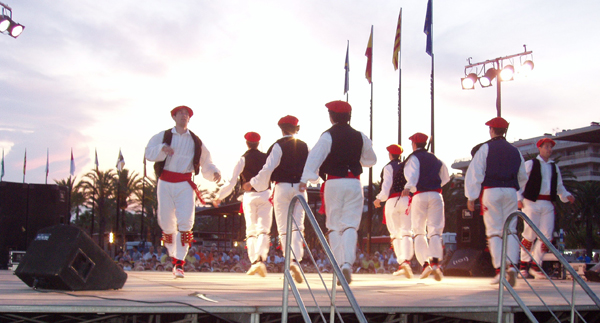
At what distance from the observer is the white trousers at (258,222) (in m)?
8.49

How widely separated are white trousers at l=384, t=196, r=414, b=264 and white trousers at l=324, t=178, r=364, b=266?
2933mm

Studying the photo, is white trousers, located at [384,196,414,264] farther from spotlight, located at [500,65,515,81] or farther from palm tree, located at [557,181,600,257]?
palm tree, located at [557,181,600,257]

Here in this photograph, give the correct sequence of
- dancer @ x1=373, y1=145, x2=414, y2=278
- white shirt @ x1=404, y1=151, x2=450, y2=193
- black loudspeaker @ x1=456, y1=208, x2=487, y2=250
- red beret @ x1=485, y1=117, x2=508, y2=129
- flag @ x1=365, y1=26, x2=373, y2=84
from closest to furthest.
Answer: red beret @ x1=485, y1=117, x2=508, y2=129, white shirt @ x1=404, y1=151, x2=450, y2=193, dancer @ x1=373, y1=145, x2=414, y2=278, black loudspeaker @ x1=456, y1=208, x2=487, y2=250, flag @ x1=365, y1=26, x2=373, y2=84

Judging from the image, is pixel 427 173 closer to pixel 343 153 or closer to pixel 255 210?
pixel 343 153

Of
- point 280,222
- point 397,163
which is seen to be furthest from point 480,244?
point 280,222

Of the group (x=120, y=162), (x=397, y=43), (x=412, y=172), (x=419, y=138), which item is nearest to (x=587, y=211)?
(x=397, y=43)

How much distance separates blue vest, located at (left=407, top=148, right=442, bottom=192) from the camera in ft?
27.9

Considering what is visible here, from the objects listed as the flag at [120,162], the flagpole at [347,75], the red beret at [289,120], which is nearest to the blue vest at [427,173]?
the red beret at [289,120]

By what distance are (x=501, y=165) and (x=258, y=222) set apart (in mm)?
3636

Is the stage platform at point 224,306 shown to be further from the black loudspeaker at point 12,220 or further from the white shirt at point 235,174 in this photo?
the black loudspeaker at point 12,220

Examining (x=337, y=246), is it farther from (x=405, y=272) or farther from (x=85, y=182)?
(x=85, y=182)

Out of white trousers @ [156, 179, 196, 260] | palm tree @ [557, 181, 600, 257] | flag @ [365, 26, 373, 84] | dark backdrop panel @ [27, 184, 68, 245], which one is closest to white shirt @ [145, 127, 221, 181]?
white trousers @ [156, 179, 196, 260]

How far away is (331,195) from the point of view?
6.37 meters

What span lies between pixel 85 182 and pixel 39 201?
48.7 m
